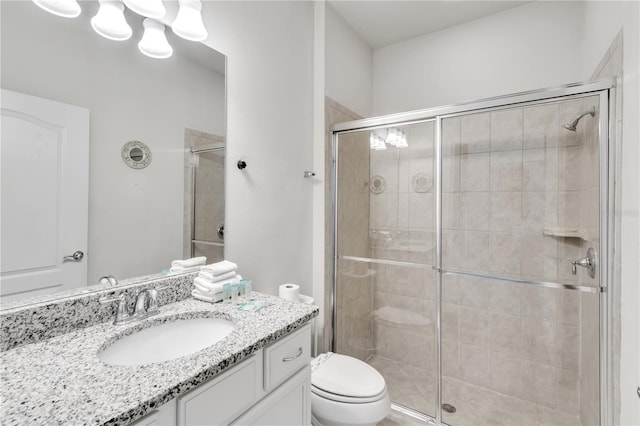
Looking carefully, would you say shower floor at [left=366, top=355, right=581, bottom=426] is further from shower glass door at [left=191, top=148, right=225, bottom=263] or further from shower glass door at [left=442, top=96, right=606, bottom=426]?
→ shower glass door at [left=191, top=148, right=225, bottom=263]

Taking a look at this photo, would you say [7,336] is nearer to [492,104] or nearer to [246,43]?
[246,43]

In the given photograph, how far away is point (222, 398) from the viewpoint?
81cm

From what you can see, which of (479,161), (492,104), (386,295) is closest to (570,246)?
(479,161)

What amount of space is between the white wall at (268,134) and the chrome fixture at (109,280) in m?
0.50

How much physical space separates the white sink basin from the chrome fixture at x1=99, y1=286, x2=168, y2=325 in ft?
0.23

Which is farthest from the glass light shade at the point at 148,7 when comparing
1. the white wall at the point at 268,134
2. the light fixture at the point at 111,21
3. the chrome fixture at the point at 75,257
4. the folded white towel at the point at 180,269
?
the folded white towel at the point at 180,269

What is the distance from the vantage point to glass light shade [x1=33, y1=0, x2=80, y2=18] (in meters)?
0.90

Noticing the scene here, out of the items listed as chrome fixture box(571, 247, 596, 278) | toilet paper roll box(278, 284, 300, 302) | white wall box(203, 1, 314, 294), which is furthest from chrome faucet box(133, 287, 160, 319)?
chrome fixture box(571, 247, 596, 278)

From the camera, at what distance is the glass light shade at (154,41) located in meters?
1.16

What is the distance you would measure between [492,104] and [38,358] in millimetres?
2150

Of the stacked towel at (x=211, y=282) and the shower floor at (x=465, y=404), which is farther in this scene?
the shower floor at (x=465, y=404)

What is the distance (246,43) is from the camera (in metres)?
1.58

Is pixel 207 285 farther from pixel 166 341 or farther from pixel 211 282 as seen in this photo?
pixel 166 341

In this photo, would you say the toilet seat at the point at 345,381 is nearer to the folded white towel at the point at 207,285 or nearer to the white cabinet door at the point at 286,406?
the white cabinet door at the point at 286,406
